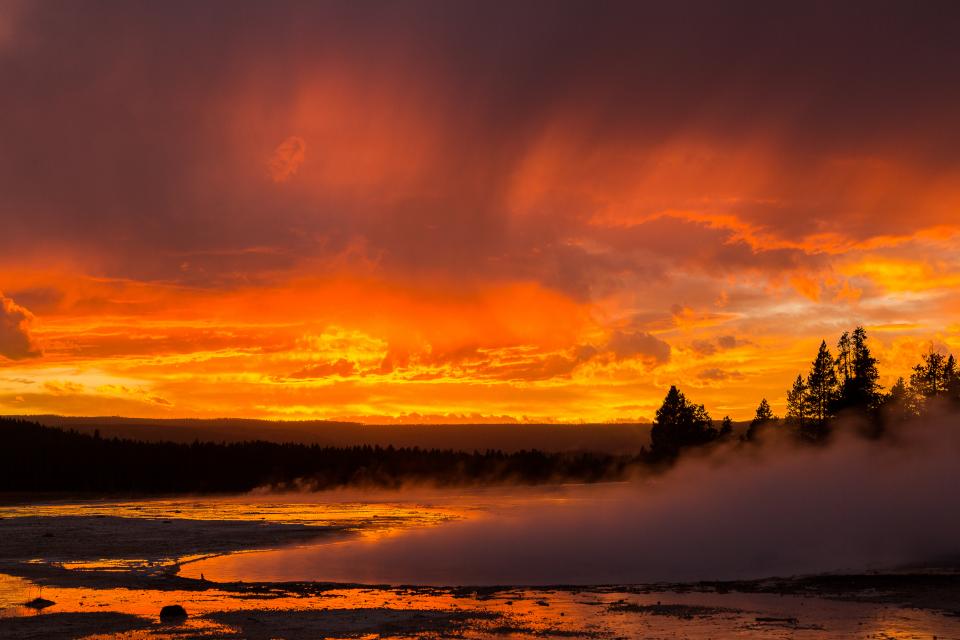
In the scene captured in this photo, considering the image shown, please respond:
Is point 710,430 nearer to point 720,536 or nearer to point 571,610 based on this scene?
point 720,536

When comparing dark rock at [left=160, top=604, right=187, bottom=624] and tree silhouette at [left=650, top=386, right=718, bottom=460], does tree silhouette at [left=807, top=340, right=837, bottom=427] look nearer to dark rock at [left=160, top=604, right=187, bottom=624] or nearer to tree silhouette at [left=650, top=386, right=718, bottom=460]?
tree silhouette at [left=650, top=386, right=718, bottom=460]

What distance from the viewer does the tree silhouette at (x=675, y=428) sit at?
465 feet

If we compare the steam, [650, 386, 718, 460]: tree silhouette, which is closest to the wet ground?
the steam

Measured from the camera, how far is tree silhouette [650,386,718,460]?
142m

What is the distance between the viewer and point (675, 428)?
466 feet

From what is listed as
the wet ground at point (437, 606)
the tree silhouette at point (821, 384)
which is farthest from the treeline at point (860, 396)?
the wet ground at point (437, 606)

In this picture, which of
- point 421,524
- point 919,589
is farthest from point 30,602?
point 421,524

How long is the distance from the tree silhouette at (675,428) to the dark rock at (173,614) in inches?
4663

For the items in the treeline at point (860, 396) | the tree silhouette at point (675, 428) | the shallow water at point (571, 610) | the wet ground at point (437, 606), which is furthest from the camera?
the tree silhouette at point (675, 428)

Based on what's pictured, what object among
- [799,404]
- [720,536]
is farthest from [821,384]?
[720,536]

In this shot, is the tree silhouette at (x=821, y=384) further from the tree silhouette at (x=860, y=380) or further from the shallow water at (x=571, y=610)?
the shallow water at (x=571, y=610)

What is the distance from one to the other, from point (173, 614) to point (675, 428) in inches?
4752

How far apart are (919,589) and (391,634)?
18.8 meters

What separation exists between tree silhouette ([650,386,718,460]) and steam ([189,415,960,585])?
201 feet
